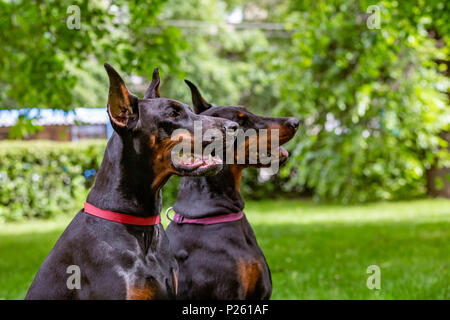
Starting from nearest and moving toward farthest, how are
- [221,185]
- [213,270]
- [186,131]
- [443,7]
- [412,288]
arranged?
[186,131] → [213,270] → [221,185] → [412,288] → [443,7]

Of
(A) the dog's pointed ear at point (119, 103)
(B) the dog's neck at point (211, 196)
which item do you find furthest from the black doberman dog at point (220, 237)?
(A) the dog's pointed ear at point (119, 103)

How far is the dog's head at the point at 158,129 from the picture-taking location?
2877mm

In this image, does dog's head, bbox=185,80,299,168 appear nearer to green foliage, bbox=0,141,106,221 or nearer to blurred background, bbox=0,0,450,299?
blurred background, bbox=0,0,450,299

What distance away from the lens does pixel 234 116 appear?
3861 mm

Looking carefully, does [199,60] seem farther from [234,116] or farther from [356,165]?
[234,116]

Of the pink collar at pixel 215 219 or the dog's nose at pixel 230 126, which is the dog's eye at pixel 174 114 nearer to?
the dog's nose at pixel 230 126

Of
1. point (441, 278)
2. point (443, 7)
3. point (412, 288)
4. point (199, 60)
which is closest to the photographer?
point (412, 288)

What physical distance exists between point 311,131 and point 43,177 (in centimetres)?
717

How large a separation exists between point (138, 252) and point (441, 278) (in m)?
4.54

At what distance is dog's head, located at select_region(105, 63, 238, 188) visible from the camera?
113 inches

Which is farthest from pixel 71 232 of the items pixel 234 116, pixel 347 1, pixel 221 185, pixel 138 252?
pixel 347 1

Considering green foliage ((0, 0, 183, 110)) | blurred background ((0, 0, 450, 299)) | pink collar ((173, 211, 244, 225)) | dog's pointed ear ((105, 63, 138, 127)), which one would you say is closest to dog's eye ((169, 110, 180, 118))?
dog's pointed ear ((105, 63, 138, 127))

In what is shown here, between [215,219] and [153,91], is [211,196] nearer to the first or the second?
[215,219]
